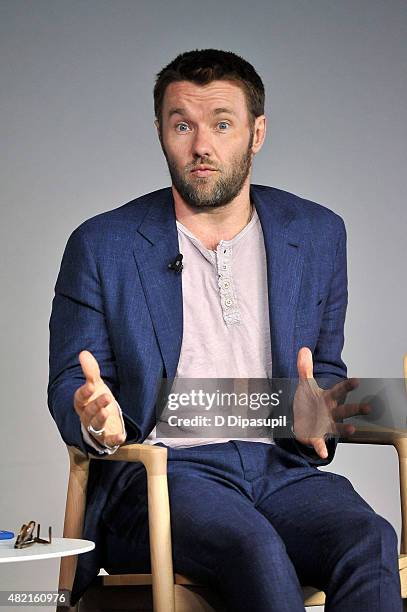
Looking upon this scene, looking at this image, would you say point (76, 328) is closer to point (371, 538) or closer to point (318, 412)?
point (318, 412)


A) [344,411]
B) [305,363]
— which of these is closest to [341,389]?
[344,411]

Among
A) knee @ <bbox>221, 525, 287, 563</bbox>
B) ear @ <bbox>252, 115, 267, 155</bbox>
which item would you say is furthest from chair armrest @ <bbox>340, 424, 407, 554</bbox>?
ear @ <bbox>252, 115, 267, 155</bbox>

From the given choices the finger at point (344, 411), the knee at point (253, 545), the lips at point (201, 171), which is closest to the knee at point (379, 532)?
the knee at point (253, 545)

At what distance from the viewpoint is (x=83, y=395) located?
6.46ft

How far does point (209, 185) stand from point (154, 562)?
2.79 feet

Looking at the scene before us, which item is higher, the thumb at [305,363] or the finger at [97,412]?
the thumb at [305,363]

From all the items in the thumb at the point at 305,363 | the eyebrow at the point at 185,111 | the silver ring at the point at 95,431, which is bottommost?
the silver ring at the point at 95,431

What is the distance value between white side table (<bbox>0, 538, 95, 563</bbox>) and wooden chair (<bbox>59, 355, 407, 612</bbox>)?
130mm

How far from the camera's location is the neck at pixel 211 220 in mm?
2465

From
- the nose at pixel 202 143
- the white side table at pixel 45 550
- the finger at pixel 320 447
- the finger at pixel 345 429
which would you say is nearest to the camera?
the white side table at pixel 45 550

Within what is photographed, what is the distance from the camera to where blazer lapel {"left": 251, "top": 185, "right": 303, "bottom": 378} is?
2344mm

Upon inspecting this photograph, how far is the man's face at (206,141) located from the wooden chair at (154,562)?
24.2 inches

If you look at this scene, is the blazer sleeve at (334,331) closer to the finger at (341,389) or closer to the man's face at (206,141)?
the finger at (341,389)

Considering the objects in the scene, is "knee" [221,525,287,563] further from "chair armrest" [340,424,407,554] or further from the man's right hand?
"chair armrest" [340,424,407,554]
